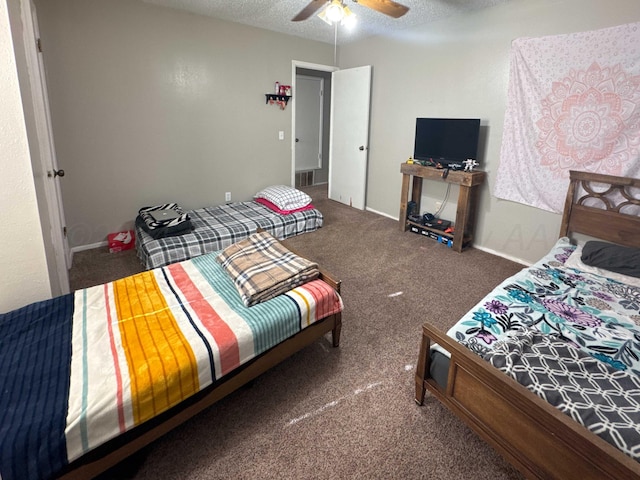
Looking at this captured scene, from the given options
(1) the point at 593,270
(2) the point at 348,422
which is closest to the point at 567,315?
(1) the point at 593,270

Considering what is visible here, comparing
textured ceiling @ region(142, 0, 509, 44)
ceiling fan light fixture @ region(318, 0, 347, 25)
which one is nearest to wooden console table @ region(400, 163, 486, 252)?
textured ceiling @ region(142, 0, 509, 44)

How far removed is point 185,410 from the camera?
4.89 ft

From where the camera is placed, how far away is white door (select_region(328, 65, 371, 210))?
191 inches

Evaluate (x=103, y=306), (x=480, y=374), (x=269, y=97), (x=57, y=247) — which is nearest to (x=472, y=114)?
(x=269, y=97)

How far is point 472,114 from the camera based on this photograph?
370cm

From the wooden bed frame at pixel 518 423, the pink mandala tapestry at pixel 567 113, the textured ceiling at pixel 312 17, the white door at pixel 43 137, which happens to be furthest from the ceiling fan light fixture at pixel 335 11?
the wooden bed frame at pixel 518 423

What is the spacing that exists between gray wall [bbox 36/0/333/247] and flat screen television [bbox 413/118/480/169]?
6.43 ft

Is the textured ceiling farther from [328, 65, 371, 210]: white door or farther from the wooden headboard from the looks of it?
the wooden headboard

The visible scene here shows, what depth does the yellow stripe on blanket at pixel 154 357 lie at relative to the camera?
4.37ft

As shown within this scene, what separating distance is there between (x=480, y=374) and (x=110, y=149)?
12.7 feet

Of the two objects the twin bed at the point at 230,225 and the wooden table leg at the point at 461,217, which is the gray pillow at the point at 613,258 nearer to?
the wooden table leg at the point at 461,217

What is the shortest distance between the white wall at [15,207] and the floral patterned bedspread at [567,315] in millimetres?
2167

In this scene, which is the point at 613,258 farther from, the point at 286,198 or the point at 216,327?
the point at 286,198

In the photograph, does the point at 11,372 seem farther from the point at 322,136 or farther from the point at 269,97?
the point at 322,136
